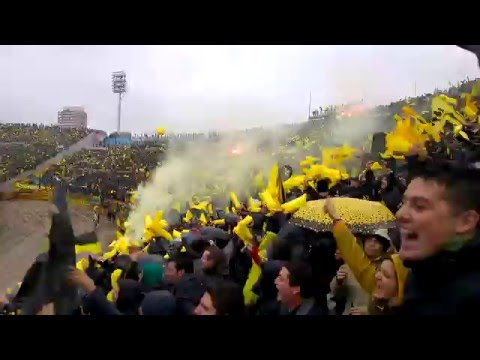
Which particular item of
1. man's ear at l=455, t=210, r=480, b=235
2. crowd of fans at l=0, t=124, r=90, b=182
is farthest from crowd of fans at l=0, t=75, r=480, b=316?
crowd of fans at l=0, t=124, r=90, b=182

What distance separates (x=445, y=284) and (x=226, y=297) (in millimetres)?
1019

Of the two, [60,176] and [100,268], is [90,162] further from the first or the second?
[100,268]

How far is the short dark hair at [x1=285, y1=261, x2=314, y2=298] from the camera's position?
2.53 meters

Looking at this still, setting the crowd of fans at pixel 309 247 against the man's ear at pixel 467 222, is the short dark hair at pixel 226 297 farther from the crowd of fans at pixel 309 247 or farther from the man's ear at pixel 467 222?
the man's ear at pixel 467 222

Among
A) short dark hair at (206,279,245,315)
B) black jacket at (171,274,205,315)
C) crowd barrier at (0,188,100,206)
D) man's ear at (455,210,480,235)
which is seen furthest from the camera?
crowd barrier at (0,188,100,206)

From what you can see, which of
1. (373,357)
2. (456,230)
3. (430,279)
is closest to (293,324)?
(373,357)

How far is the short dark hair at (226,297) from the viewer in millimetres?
2590

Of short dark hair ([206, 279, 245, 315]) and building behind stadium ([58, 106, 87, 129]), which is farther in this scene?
building behind stadium ([58, 106, 87, 129])

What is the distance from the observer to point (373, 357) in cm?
286

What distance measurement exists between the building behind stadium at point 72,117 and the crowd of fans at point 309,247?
19 cm

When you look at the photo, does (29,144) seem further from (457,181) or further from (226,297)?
(457,181)

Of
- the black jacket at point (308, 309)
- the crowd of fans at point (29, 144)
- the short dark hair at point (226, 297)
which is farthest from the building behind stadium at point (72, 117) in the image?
the black jacket at point (308, 309)

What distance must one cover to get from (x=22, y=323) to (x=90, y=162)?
971 mm

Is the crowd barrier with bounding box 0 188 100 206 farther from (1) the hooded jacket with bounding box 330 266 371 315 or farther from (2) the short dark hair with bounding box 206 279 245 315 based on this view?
(1) the hooded jacket with bounding box 330 266 371 315
